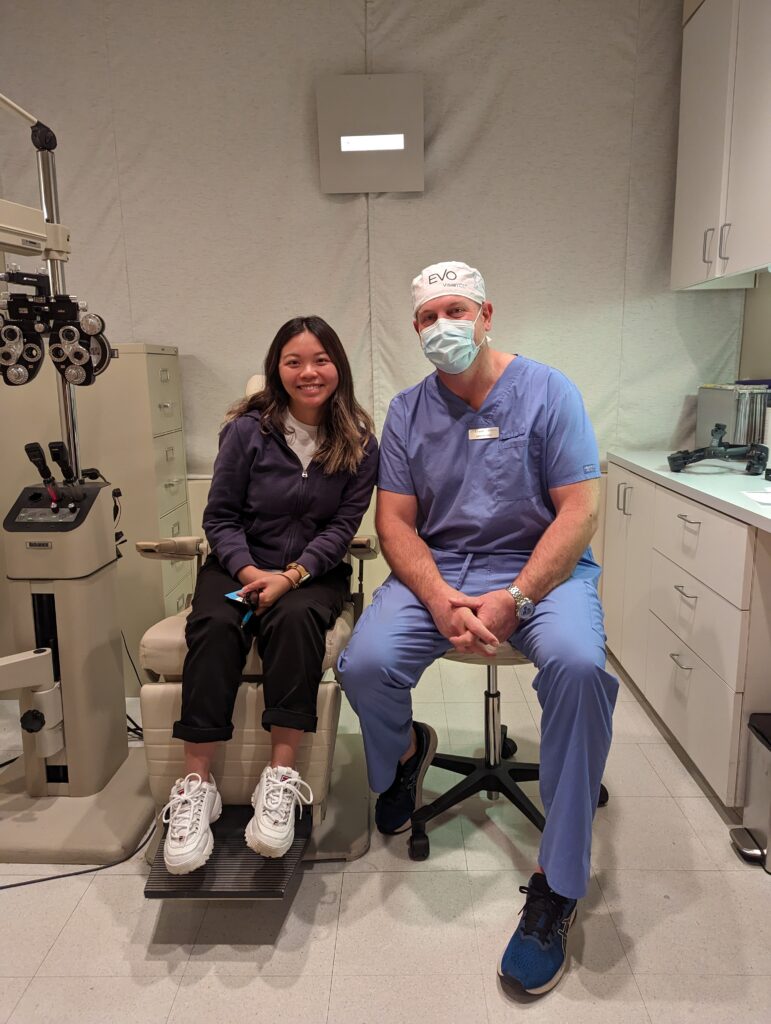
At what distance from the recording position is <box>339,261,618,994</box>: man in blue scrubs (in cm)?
142

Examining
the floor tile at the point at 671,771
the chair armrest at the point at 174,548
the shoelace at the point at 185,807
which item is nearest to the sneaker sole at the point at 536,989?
the shoelace at the point at 185,807

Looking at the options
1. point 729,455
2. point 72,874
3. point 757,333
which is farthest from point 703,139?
point 72,874

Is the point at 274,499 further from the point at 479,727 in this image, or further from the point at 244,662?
the point at 479,727

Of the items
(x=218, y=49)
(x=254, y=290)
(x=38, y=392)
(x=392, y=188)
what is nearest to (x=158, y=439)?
(x=38, y=392)

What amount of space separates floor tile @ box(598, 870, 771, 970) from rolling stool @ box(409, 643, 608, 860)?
0.80ft

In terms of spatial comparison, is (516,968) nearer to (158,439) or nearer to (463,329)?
(463,329)

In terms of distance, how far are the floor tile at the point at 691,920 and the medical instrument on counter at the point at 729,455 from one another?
115cm

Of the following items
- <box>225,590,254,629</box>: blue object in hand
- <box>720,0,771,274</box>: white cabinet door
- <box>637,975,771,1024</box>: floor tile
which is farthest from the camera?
<box>720,0,771,274</box>: white cabinet door

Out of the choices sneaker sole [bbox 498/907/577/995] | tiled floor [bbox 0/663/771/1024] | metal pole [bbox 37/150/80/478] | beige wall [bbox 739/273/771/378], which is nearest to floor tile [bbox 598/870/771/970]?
tiled floor [bbox 0/663/771/1024]

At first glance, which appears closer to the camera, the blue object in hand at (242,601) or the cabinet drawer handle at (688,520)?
the blue object in hand at (242,601)

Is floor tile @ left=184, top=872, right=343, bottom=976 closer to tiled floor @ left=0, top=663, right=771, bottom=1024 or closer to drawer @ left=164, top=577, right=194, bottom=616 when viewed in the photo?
tiled floor @ left=0, top=663, right=771, bottom=1024

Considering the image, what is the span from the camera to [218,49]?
273cm

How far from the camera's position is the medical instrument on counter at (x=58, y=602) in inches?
68.6

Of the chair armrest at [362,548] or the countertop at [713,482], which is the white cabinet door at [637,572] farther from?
the chair armrest at [362,548]
